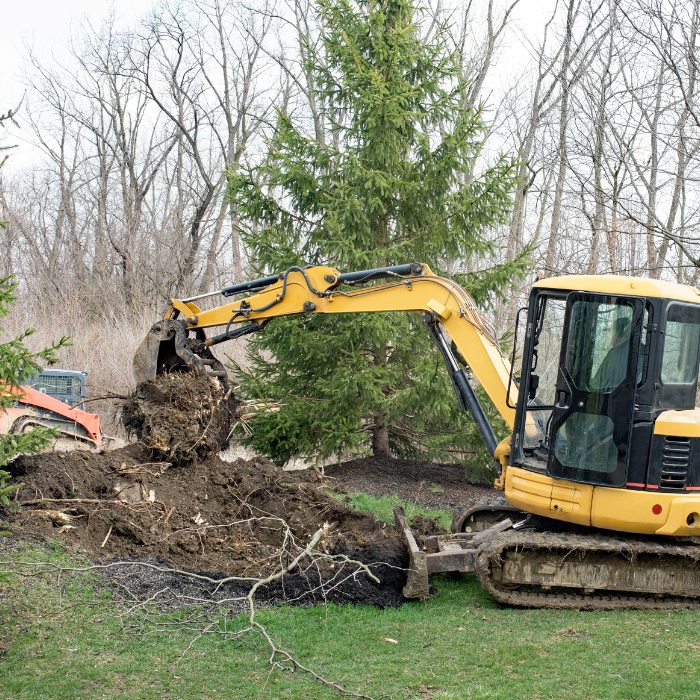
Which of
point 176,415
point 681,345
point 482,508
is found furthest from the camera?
A: point 176,415

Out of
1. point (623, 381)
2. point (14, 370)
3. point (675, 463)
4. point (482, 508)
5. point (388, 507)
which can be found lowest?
point (388, 507)

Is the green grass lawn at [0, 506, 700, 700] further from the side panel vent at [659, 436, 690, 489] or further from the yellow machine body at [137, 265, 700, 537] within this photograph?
the side panel vent at [659, 436, 690, 489]

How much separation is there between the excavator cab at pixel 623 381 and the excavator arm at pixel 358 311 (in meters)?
0.69

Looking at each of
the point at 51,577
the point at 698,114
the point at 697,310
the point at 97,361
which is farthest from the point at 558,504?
the point at 97,361

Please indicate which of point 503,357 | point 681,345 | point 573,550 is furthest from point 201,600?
point 681,345

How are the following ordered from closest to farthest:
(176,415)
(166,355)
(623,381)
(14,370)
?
(14,370) → (623,381) → (176,415) → (166,355)

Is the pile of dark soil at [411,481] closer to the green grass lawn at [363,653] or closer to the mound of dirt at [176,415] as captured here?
the mound of dirt at [176,415]

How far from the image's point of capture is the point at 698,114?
31.6 ft

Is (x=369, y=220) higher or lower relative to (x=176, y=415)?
higher

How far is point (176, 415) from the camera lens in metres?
7.75

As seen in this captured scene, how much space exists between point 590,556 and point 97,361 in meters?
16.7

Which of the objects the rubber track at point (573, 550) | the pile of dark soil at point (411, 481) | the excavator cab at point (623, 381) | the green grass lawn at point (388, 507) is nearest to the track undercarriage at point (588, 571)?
the rubber track at point (573, 550)

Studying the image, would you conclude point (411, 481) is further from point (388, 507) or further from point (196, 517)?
point (196, 517)

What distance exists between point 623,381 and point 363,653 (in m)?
2.74
